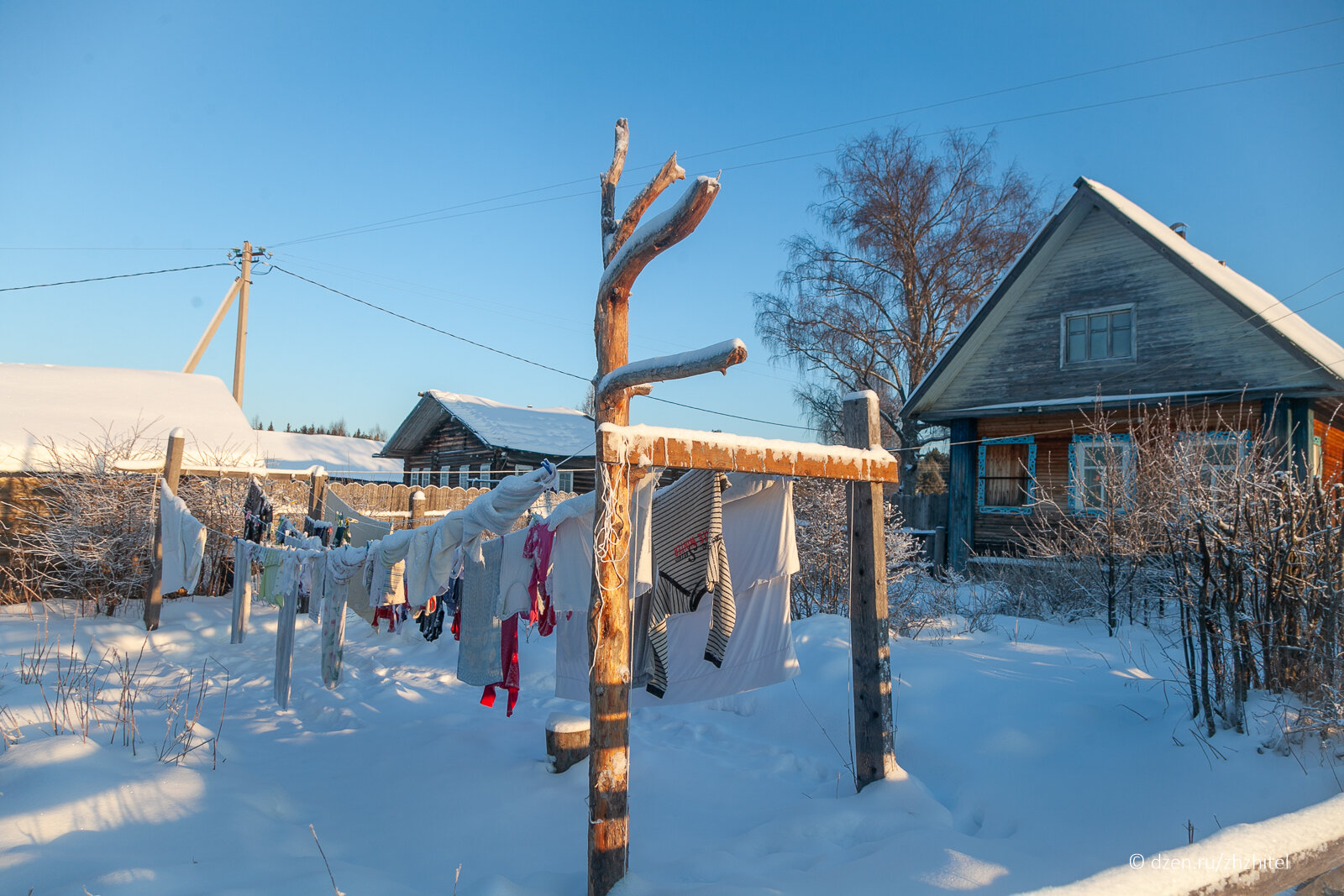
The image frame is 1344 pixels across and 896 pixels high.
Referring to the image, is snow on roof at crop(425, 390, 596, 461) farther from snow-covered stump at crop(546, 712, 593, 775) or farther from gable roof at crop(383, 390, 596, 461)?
snow-covered stump at crop(546, 712, 593, 775)

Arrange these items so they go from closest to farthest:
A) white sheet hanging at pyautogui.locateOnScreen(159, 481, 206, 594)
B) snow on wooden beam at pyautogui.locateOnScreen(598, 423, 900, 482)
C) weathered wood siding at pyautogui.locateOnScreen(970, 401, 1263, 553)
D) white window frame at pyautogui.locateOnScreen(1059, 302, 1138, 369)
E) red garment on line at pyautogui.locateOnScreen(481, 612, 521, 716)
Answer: snow on wooden beam at pyautogui.locateOnScreen(598, 423, 900, 482)
red garment on line at pyautogui.locateOnScreen(481, 612, 521, 716)
white sheet hanging at pyautogui.locateOnScreen(159, 481, 206, 594)
white window frame at pyautogui.locateOnScreen(1059, 302, 1138, 369)
weathered wood siding at pyautogui.locateOnScreen(970, 401, 1263, 553)

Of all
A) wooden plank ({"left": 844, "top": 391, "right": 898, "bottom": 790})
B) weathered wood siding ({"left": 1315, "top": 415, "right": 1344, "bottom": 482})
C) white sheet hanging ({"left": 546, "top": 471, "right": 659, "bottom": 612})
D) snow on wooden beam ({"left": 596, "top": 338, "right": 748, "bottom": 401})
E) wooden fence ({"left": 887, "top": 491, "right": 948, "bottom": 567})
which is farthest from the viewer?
wooden fence ({"left": 887, "top": 491, "right": 948, "bottom": 567})

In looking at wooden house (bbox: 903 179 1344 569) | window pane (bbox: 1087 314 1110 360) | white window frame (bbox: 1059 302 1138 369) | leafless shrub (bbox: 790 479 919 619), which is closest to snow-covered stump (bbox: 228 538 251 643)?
leafless shrub (bbox: 790 479 919 619)

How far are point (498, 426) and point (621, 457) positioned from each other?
18150 mm

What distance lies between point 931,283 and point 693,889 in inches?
807

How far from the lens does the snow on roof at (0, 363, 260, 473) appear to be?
1123 cm

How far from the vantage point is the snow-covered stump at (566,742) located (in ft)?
17.4

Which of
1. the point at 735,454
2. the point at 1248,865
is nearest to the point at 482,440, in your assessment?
the point at 735,454

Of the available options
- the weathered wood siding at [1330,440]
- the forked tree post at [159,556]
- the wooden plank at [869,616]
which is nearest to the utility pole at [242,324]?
the forked tree post at [159,556]

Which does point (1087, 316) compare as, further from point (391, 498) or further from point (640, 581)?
point (391, 498)

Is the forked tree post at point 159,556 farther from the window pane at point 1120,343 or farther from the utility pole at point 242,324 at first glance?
the window pane at point 1120,343

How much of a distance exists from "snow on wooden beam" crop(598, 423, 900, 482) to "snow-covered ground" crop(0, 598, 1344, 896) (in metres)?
1.93

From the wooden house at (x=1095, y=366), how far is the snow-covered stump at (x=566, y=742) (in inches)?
319

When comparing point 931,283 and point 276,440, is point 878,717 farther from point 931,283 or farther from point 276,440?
point 276,440
